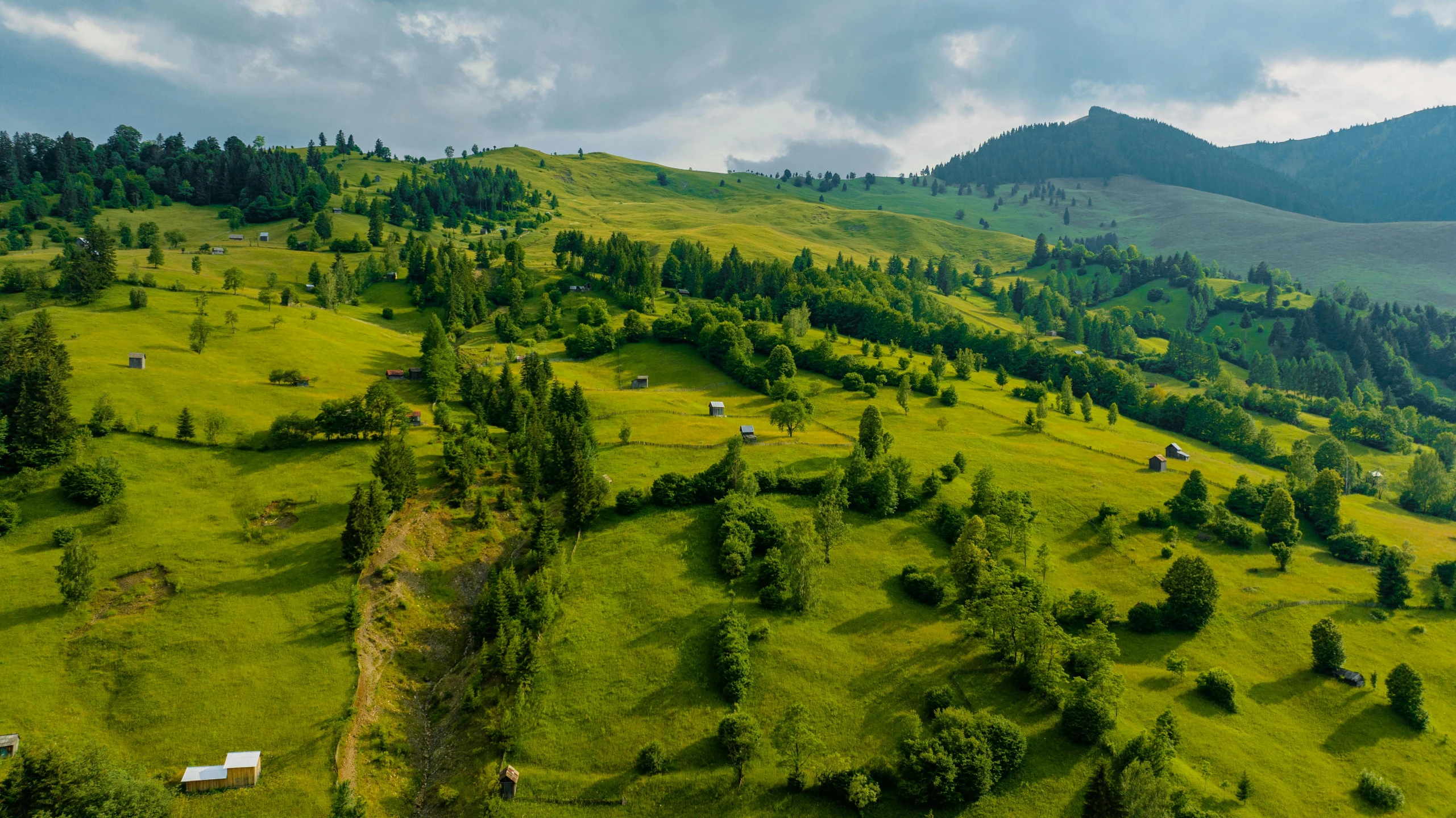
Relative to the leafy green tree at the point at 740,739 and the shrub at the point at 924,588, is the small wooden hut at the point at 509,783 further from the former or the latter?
the shrub at the point at 924,588

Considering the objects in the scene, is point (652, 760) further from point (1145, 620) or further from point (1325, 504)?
point (1325, 504)

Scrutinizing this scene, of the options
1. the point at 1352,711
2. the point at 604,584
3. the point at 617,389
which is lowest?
the point at 1352,711

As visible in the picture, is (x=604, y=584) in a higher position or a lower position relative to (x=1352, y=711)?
higher

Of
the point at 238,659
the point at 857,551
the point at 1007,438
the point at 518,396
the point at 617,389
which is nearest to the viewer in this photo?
the point at 238,659

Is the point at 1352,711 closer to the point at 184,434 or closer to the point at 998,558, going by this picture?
the point at 998,558

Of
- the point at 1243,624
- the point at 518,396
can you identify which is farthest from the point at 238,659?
the point at 1243,624

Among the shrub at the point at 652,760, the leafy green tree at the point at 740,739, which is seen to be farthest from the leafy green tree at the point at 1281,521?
the shrub at the point at 652,760

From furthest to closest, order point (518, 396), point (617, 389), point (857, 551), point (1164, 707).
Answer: point (617, 389), point (518, 396), point (857, 551), point (1164, 707)

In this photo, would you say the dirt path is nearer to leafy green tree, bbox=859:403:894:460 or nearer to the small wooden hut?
the small wooden hut
